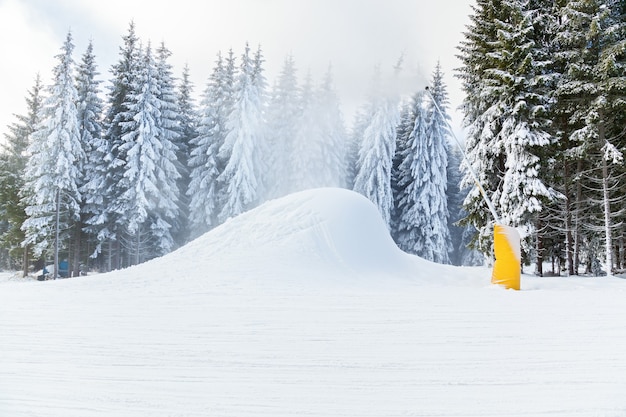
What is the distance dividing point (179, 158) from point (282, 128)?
7901 mm

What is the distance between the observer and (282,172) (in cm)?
3016

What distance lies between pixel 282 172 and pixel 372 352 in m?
26.0

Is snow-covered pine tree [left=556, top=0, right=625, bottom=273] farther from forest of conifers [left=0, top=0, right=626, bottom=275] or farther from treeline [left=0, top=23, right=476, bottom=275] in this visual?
treeline [left=0, top=23, right=476, bottom=275]

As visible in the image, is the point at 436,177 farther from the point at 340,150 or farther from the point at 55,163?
the point at 55,163

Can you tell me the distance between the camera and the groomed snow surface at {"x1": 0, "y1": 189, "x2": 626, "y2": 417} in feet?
11.7

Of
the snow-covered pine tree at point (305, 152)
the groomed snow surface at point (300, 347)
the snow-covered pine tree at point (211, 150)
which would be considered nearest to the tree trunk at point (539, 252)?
the groomed snow surface at point (300, 347)

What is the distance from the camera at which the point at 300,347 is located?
489 centimetres

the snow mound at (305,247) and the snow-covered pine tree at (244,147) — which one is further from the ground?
the snow-covered pine tree at (244,147)

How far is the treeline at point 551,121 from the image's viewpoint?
13508 mm

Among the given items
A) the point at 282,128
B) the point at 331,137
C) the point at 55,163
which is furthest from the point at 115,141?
the point at 331,137

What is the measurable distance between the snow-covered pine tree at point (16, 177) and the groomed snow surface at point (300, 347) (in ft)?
65.3

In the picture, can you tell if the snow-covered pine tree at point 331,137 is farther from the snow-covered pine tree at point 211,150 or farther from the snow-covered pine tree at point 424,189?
the snow-covered pine tree at point 211,150

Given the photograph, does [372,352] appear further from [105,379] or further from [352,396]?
[105,379]

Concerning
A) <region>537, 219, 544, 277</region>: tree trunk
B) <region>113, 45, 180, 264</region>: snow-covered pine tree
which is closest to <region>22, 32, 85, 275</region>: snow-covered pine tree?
<region>113, 45, 180, 264</region>: snow-covered pine tree
